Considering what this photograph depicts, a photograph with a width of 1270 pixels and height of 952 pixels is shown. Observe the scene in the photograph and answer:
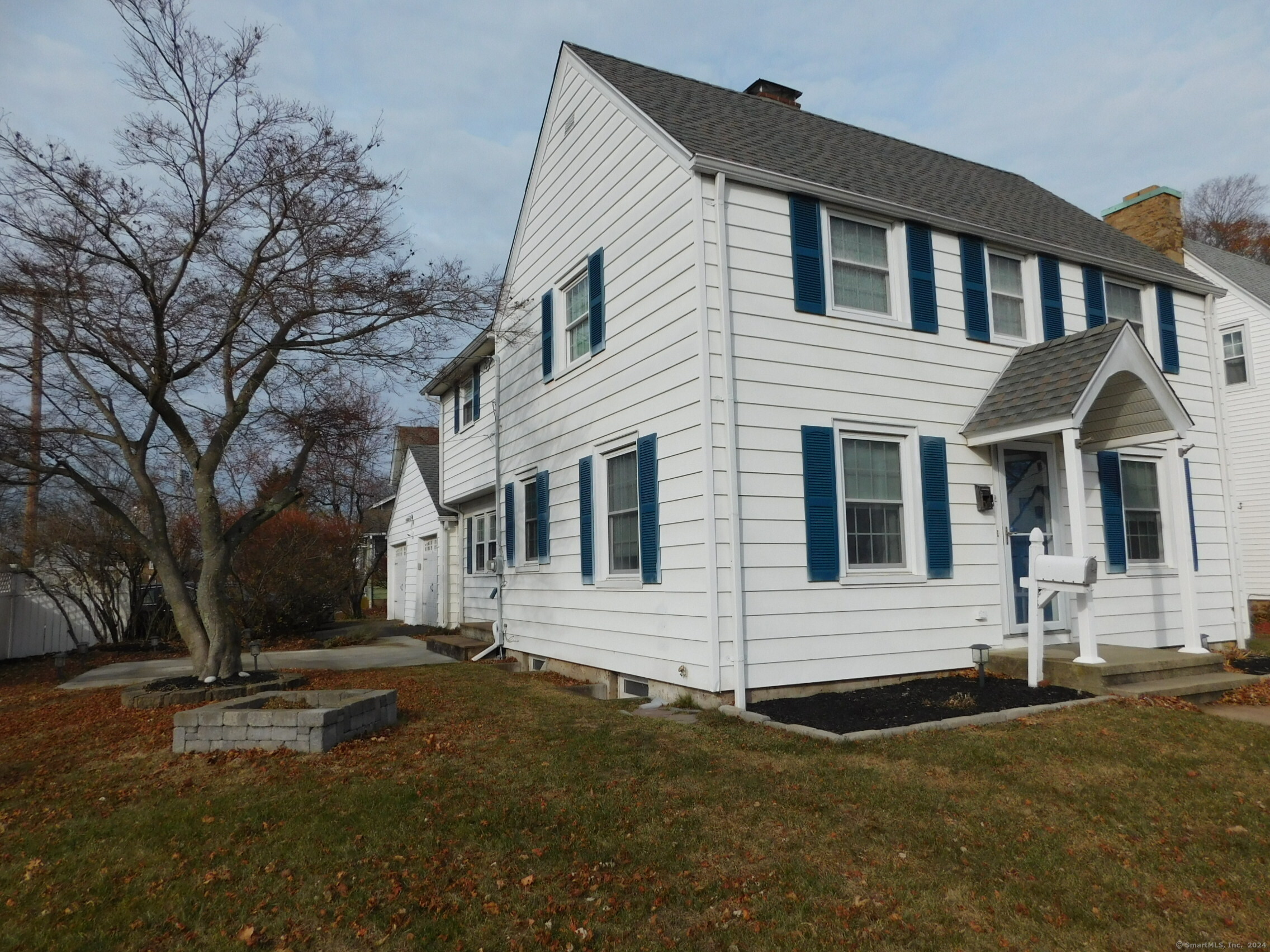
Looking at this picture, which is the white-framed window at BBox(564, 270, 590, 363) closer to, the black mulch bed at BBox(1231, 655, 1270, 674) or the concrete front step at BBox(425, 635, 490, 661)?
the concrete front step at BBox(425, 635, 490, 661)

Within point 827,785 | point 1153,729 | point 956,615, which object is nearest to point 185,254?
point 827,785

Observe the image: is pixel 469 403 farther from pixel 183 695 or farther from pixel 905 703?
pixel 905 703

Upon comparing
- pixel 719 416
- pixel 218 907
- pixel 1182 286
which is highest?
pixel 1182 286

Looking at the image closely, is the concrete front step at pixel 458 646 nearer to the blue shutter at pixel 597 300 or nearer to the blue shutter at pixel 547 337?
the blue shutter at pixel 547 337

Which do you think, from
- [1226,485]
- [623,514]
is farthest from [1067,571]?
[1226,485]

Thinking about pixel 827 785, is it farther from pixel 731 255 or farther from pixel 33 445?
pixel 33 445

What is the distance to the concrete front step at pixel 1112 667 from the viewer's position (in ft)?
25.8

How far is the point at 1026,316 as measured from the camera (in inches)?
403

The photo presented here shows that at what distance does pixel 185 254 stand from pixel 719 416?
250 inches

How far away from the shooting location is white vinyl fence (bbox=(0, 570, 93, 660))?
1450 cm

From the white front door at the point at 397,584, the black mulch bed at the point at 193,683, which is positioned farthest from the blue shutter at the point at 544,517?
the white front door at the point at 397,584

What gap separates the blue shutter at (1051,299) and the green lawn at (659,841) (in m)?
5.11

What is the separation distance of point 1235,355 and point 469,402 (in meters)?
16.6

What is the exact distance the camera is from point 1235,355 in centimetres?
1841
